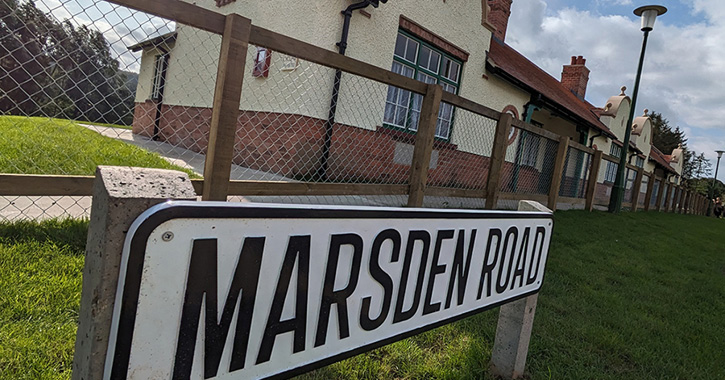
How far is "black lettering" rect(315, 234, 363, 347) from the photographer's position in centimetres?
87

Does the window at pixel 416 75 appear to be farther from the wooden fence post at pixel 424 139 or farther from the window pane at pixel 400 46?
the wooden fence post at pixel 424 139

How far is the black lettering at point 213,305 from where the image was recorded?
0.66m

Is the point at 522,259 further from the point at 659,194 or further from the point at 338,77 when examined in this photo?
the point at 659,194

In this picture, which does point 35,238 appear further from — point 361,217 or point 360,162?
point 360,162

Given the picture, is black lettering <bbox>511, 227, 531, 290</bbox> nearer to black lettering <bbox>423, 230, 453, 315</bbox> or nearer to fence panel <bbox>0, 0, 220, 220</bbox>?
black lettering <bbox>423, 230, 453, 315</bbox>

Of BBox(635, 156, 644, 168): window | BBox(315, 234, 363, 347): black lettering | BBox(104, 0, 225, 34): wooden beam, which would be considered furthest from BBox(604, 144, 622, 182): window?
BBox(315, 234, 363, 347): black lettering

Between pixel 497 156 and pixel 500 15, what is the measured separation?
11.0 meters

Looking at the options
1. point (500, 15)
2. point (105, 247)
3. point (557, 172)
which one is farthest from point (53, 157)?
point (500, 15)

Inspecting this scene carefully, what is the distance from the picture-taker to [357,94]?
732cm

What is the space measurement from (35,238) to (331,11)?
5877 mm

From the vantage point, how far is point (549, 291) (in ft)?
10.7

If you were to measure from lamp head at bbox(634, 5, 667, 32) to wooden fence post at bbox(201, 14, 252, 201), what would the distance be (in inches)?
493

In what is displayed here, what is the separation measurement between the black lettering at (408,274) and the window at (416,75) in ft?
22.4

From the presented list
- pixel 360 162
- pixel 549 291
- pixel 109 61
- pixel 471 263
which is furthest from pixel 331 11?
pixel 471 263
